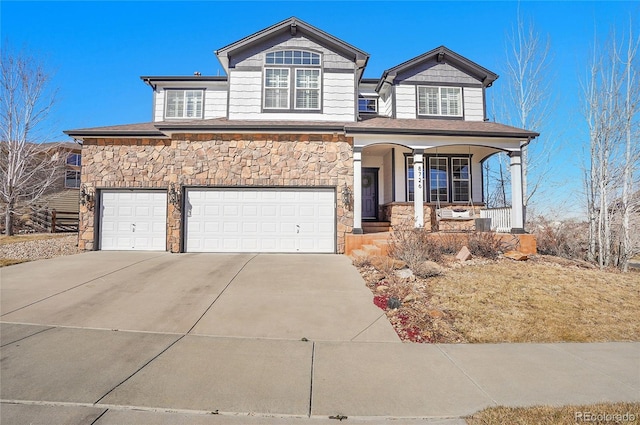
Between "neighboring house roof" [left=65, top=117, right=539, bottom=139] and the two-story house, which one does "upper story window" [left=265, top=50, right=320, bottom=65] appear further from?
"neighboring house roof" [left=65, top=117, right=539, bottom=139]

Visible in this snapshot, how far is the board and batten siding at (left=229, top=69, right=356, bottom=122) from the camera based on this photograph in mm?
12062

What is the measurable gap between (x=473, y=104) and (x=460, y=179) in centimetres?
339

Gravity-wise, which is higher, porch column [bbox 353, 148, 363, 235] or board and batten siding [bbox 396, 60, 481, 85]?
board and batten siding [bbox 396, 60, 481, 85]

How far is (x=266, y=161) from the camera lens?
11.2m

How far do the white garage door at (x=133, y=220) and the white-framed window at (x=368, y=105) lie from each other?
9.50 meters

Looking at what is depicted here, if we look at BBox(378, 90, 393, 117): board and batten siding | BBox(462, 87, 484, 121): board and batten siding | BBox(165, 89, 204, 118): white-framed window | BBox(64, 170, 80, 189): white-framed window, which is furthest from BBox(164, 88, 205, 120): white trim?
BBox(64, 170, 80, 189): white-framed window

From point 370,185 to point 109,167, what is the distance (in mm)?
10084

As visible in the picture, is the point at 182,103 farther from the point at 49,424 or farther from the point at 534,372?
the point at 534,372

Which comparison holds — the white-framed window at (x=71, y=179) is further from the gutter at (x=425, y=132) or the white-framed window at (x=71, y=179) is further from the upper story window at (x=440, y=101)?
the upper story window at (x=440, y=101)

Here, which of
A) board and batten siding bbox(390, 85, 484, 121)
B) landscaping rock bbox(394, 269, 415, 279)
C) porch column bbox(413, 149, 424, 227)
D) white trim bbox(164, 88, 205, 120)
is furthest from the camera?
white trim bbox(164, 88, 205, 120)

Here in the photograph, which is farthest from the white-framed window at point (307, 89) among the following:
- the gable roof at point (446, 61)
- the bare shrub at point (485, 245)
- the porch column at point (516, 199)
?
the porch column at point (516, 199)

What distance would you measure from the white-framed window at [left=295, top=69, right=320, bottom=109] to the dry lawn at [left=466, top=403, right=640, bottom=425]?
11.0 metres

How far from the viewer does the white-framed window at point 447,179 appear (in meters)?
13.4

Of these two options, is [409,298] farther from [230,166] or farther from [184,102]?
[184,102]
